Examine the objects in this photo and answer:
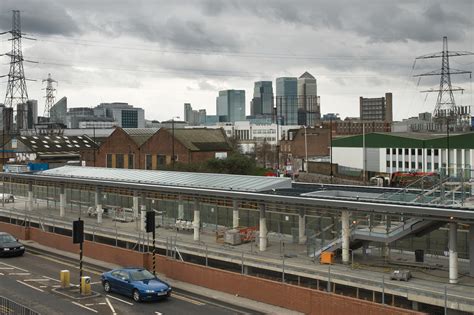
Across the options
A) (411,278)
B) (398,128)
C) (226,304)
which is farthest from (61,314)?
(398,128)

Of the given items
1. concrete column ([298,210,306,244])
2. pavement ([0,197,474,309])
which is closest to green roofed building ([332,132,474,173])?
concrete column ([298,210,306,244])

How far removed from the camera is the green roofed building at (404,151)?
6962cm

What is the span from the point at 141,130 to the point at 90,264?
70016 millimetres

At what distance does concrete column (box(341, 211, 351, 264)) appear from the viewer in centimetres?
2498

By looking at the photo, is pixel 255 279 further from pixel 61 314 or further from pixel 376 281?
pixel 61 314

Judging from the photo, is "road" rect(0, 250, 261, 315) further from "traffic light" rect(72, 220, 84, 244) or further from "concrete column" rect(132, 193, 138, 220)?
Result: "concrete column" rect(132, 193, 138, 220)

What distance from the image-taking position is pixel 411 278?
22.7m

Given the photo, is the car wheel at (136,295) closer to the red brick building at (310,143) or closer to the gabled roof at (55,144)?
the gabled roof at (55,144)

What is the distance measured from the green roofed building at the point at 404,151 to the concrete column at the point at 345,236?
4710 centimetres

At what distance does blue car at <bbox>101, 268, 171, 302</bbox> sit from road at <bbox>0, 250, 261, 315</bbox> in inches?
11.6

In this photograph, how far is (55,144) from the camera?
113125 mm

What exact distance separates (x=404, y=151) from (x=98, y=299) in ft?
207

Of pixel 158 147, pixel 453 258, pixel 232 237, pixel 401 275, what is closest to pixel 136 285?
pixel 232 237

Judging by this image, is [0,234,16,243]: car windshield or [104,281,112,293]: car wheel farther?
[0,234,16,243]: car windshield
